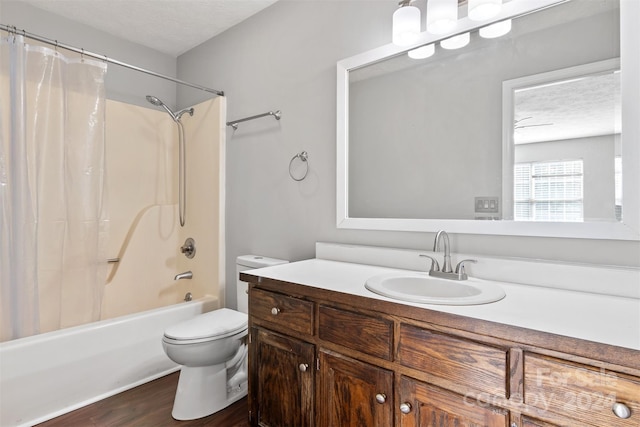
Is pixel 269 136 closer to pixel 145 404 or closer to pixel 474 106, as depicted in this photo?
pixel 474 106

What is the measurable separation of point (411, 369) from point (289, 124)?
157 centimetres

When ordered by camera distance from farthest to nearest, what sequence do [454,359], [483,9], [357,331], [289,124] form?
[289,124] → [483,9] → [357,331] → [454,359]

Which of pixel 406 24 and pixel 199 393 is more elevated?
pixel 406 24

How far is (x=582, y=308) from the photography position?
37.5 inches

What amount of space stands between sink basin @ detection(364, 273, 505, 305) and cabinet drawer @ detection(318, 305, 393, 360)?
0.34 feet

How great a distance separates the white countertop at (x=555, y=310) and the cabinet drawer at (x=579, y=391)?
77 mm

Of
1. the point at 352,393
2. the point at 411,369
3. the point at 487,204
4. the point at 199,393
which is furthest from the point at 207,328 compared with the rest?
the point at 487,204

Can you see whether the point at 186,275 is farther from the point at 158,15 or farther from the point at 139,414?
the point at 158,15

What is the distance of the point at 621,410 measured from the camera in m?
0.70

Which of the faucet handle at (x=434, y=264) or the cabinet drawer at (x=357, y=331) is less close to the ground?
the faucet handle at (x=434, y=264)

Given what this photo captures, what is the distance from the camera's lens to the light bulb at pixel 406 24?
1485 mm

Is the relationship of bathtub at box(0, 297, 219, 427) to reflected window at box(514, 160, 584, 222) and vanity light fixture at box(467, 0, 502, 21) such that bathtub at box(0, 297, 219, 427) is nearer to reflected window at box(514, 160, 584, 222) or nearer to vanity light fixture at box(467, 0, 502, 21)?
reflected window at box(514, 160, 584, 222)

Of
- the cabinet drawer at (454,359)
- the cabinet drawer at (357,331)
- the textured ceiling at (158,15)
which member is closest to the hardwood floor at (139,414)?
the cabinet drawer at (357,331)

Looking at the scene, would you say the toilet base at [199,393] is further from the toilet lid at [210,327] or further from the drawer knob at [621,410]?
the drawer knob at [621,410]
